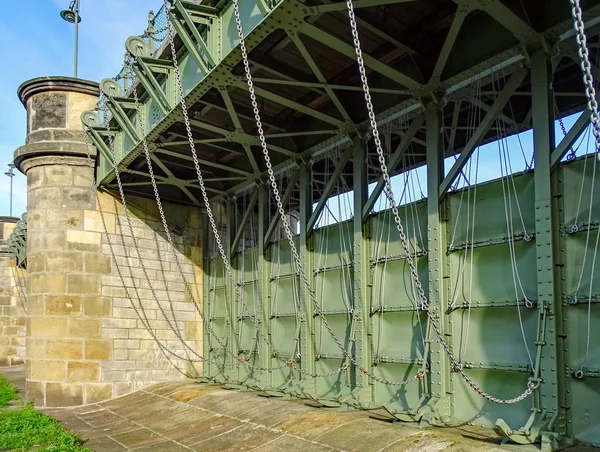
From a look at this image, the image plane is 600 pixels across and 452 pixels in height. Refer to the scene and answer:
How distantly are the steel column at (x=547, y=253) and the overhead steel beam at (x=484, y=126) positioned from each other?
36cm

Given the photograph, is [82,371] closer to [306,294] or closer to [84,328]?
[84,328]

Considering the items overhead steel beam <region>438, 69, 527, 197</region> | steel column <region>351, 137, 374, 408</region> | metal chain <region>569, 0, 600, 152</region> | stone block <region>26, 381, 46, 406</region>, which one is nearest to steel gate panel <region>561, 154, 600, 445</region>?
overhead steel beam <region>438, 69, 527, 197</region>

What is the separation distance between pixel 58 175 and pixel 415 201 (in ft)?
31.6

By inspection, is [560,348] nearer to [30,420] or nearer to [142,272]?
[30,420]

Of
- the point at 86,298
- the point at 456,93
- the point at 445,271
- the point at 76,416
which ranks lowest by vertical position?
the point at 76,416

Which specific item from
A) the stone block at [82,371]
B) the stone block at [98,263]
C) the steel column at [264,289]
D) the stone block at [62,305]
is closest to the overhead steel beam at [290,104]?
the steel column at [264,289]

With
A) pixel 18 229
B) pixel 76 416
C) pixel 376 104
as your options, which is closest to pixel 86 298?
pixel 76 416

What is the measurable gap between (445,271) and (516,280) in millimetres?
1159

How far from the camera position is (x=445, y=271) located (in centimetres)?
800

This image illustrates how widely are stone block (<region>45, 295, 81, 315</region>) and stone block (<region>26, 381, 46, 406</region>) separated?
5.76ft

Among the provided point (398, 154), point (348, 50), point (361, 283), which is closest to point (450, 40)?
point (348, 50)

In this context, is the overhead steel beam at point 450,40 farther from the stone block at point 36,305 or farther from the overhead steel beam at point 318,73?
the stone block at point 36,305

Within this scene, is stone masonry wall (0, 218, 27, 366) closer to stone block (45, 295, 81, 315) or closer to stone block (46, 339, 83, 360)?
stone block (46, 339, 83, 360)

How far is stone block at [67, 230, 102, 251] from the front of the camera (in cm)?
1359
